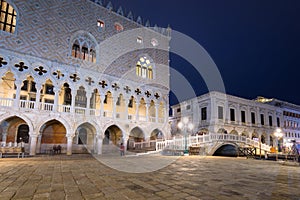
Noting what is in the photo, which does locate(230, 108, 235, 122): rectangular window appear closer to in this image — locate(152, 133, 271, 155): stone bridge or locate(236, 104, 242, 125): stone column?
locate(236, 104, 242, 125): stone column

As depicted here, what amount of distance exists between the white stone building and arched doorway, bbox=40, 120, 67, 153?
89mm

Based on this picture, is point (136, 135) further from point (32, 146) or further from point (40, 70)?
point (40, 70)

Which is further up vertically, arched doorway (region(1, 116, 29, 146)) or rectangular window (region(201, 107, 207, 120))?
rectangular window (region(201, 107, 207, 120))

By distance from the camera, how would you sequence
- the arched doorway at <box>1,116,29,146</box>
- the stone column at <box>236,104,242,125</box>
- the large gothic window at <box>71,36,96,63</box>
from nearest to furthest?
the arched doorway at <box>1,116,29,146</box> < the large gothic window at <box>71,36,96,63</box> < the stone column at <box>236,104,242,125</box>

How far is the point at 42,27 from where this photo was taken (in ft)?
55.8

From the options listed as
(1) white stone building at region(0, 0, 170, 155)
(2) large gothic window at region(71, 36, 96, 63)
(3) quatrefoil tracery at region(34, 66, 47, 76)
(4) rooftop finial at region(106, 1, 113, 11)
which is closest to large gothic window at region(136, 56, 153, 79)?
(1) white stone building at region(0, 0, 170, 155)

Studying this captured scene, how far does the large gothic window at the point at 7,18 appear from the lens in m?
15.7

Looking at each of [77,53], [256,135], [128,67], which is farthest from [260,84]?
[77,53]

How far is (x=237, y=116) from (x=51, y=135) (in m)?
25.1

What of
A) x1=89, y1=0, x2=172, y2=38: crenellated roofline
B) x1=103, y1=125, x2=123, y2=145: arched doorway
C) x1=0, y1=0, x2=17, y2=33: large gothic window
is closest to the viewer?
x1=0, y1=0, x2=17, y2=33: large gothic window

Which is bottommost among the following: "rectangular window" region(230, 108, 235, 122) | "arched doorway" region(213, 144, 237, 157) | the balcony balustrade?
"arched doorway" region(213, 144, 237, 157)

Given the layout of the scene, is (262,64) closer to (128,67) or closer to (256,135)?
(256,135)

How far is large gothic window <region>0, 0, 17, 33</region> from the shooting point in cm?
1574

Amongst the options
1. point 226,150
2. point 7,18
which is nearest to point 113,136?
point 226,150
